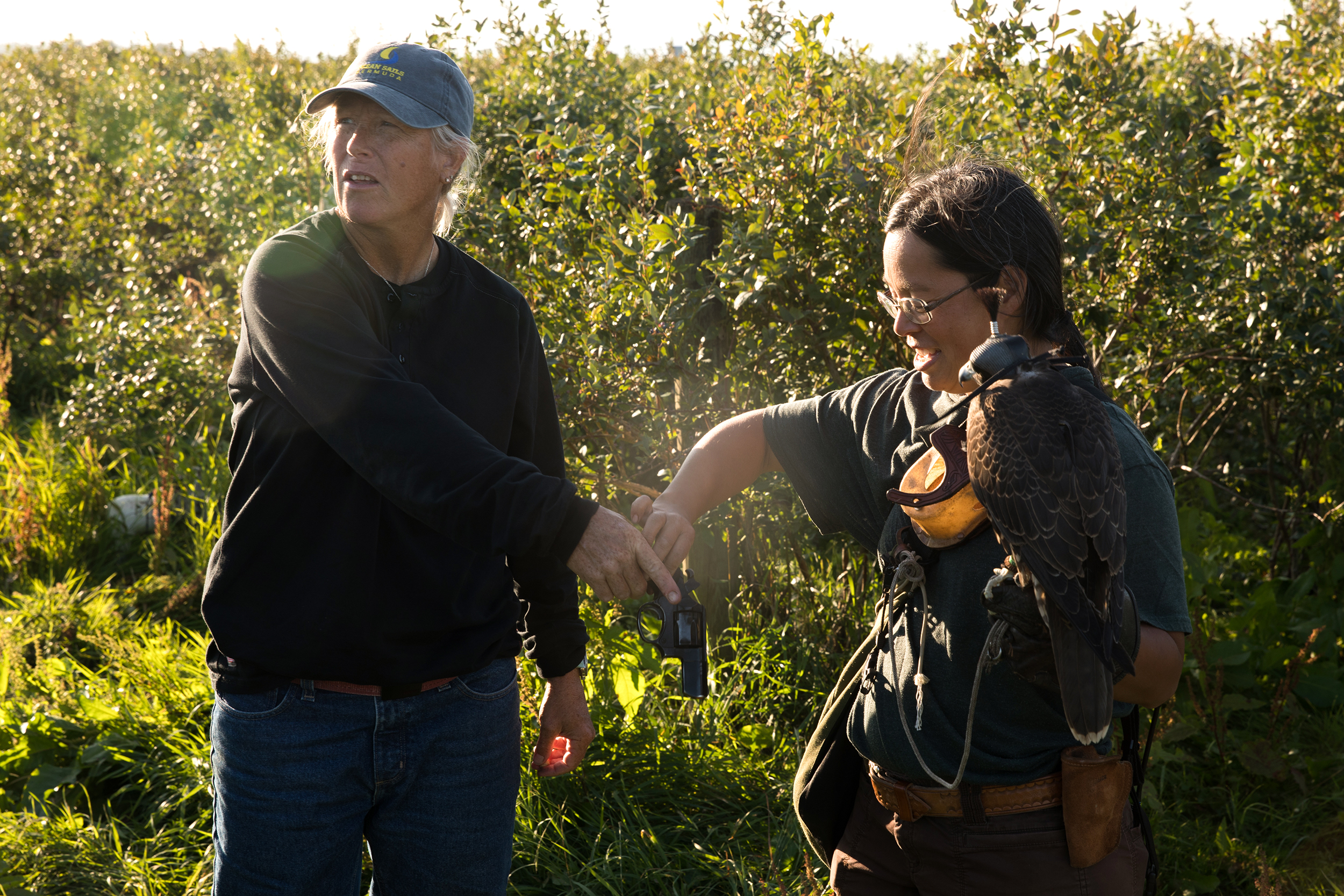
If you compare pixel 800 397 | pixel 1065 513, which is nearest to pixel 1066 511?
pixel 1065 513

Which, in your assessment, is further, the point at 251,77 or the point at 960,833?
the point at 251,77

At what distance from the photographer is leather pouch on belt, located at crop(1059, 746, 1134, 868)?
1704mm

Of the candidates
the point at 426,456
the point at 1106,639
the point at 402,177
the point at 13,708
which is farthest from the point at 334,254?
the point at 13,708

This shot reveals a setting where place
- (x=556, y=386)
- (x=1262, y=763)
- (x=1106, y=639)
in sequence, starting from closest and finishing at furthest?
(x=1106, y=639) → (x=1262, y=763) → (x=556, y=386)

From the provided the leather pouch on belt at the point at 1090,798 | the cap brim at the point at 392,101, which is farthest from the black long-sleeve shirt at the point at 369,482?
the leather pouch on belt at the point at 1090,798

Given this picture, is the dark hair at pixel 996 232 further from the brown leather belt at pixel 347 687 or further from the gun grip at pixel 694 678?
the brown leather belt at pixel 347 687

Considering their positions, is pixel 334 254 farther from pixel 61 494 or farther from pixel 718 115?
pixel 61 494

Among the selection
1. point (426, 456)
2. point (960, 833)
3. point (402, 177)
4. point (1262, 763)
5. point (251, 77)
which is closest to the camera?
point (426, 456)

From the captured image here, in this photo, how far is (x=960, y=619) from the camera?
68.3 inches

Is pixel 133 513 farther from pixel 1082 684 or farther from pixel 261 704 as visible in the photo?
pixel 1082 684

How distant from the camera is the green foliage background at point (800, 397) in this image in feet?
10.5

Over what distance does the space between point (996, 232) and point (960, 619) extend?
0.72m

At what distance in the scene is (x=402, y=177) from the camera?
1.97 metres

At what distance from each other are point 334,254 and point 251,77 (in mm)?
5972
